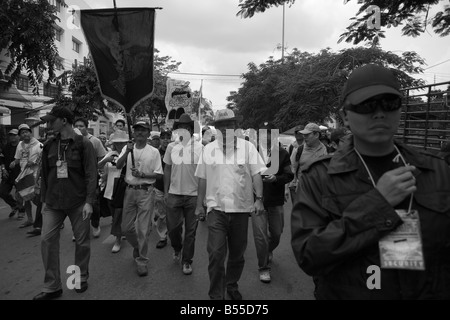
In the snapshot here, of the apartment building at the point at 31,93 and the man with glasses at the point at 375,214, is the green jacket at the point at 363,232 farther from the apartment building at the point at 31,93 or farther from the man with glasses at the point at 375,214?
the apartment building at the point at 31,93

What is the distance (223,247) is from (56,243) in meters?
1.80

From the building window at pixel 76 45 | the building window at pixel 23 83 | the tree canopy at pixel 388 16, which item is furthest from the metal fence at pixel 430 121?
the building window at pixel 76 45

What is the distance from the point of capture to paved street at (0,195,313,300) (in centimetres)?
346

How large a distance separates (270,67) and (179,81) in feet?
72.0

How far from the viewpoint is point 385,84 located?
50.4 inches

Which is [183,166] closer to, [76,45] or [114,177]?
[114,177]

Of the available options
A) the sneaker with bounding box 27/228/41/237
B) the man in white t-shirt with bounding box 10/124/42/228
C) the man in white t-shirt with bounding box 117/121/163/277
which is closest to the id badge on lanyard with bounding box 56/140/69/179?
the man in white t-shirt with bounding box 117/121/163/277

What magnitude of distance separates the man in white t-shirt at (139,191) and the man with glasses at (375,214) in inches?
126

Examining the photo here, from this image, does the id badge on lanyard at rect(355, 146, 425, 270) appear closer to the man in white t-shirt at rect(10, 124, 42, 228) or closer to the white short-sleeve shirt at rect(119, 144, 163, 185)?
the white short-sleeve shirt at rect(119, 144, 163, 185)

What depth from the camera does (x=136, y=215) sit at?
435cm

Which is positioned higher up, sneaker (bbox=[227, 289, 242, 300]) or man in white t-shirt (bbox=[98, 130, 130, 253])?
man in white t-shirt (bbox=[98, 130, 130, 253])

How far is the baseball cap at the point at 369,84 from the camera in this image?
1.26 m

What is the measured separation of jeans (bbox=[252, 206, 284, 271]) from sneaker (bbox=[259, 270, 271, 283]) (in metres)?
0.04

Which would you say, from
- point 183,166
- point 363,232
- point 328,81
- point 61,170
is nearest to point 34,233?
point 61,170
